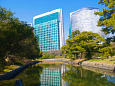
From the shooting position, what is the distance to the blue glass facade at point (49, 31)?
13704 centimetres

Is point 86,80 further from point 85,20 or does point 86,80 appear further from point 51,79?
point 85,20

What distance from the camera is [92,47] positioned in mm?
43000

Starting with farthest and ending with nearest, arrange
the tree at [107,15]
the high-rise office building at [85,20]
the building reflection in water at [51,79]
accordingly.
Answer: the high-rise office building at [85,20] → the tree at [107,15] → the building reflection in water at [51,79]

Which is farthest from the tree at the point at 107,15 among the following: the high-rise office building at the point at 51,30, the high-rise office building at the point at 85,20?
the high-rise office building at the point at 85,20

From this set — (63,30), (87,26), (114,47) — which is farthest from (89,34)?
(87,26)

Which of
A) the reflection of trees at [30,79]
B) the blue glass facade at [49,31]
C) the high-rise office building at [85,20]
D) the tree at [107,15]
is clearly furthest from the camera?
the high-rise office building at [85,20]

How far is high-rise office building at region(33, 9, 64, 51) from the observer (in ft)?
449

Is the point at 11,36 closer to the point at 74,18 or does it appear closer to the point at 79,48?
the point at 79,48

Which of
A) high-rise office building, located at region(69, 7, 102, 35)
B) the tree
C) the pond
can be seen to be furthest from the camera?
high-rise office building, located at region(69, 7, 102, 35)

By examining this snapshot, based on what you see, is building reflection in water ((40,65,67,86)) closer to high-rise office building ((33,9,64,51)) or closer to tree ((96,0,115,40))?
tree ((96,0,115,40))

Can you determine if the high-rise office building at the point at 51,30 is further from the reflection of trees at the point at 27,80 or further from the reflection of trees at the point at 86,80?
the reflection of trees at the point at 86,80

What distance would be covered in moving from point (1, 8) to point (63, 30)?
12234 cm

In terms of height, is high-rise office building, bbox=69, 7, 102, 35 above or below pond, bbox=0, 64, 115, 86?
above

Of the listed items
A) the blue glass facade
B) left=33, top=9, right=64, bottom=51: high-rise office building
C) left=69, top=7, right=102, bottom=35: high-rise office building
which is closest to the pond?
left=33, top=9, right=64, bottom=51: high-rise office building
